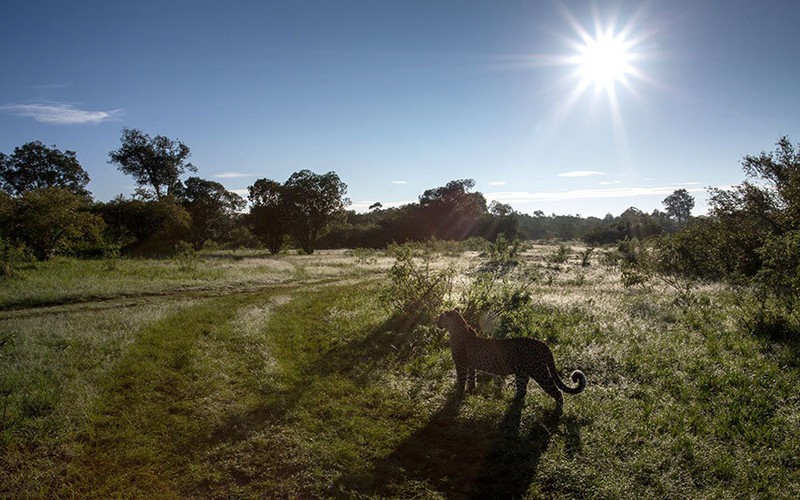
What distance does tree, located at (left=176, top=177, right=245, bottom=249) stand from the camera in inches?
2530

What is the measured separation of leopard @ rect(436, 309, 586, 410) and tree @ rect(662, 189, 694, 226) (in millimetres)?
200926

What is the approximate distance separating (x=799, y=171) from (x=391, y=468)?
30.2 m

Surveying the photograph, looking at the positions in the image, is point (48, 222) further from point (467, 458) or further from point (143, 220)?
point (467, 458)

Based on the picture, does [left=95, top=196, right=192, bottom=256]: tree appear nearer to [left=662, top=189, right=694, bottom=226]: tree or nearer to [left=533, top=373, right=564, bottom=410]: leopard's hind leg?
[left=533, top=373, right=564, bottom=410]: leopard's hind leg

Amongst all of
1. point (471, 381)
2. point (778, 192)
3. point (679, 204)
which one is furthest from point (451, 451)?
point (679, 204)

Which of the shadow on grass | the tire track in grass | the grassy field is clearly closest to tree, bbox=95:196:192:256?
the grassy field

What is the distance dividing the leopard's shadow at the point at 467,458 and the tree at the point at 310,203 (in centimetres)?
5860

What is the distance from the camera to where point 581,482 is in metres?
6.48

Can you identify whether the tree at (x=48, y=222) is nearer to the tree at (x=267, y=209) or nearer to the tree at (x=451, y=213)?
the tree at (x=267, y=209)

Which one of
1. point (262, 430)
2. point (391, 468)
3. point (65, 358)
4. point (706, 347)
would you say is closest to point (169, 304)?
point (65, 358)

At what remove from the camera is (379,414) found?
924 cm

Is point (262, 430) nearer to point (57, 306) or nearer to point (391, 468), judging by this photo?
point (391, 468)

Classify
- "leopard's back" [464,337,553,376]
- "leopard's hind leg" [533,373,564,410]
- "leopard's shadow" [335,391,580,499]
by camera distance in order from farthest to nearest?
1. "leopard's back" [464,337,553,376]
2. "leopard's hind leg" [533,373,564,410]
3. "leopard's shadow" [335,391,580,499]

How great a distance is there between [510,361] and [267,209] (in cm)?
5944
